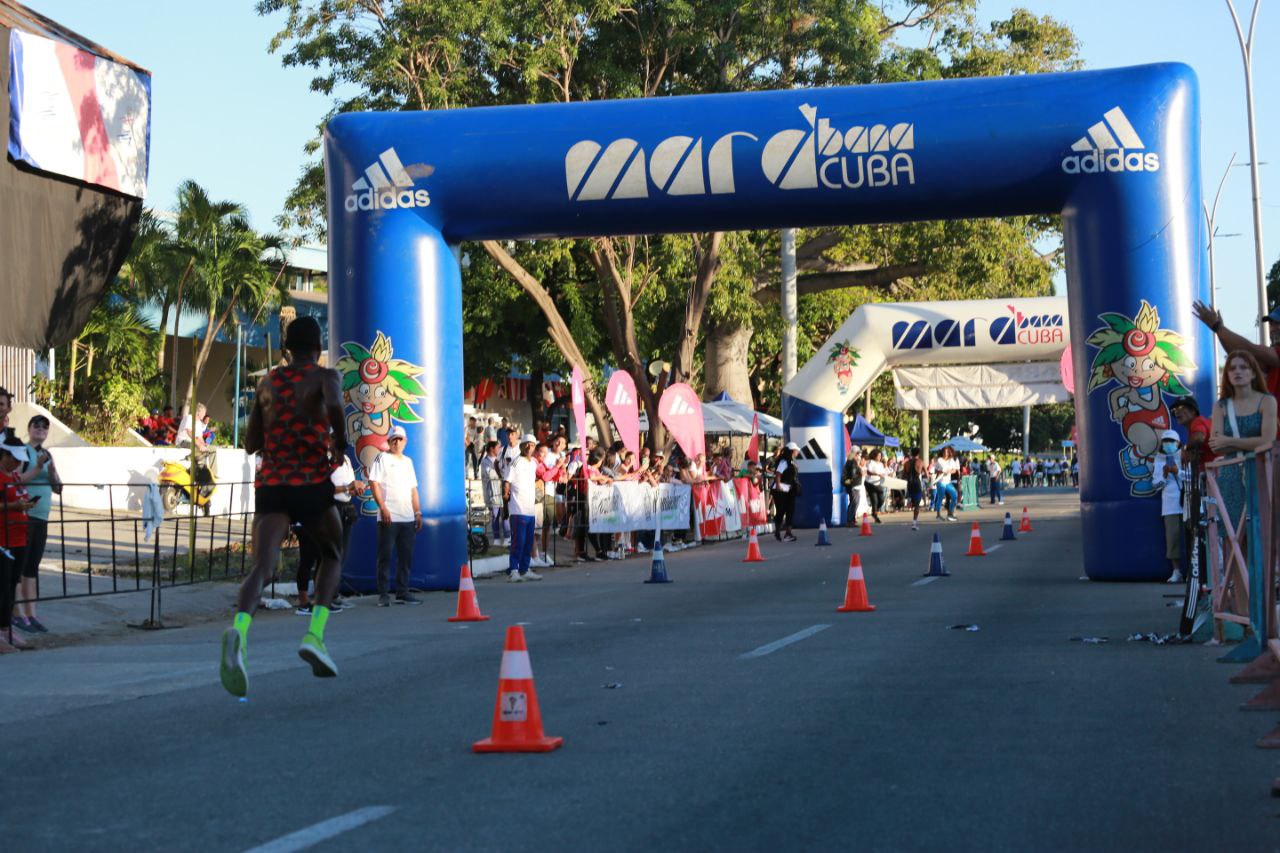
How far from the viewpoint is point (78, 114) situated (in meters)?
25.1

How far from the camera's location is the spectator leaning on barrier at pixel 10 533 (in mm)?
12375

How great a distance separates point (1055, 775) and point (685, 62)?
1002 inches

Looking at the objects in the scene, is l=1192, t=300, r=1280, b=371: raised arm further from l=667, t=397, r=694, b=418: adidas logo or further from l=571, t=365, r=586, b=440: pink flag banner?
l=667, t=397, r=694, b=418: adidas logo

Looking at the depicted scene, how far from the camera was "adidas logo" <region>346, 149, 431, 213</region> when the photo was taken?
18266mm

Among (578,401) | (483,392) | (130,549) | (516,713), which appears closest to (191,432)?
(578,401)

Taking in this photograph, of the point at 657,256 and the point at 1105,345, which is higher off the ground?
the point at 657,256

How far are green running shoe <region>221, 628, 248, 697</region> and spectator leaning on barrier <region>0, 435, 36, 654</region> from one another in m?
5.06

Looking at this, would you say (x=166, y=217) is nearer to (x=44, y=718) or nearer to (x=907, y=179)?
(x=907, y=179)

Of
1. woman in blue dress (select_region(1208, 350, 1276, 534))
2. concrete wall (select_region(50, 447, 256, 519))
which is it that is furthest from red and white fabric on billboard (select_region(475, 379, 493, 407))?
woman in blue dress (select_region(1208, 350, 1276, 534))

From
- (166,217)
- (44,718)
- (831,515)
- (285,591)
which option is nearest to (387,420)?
(285,591)

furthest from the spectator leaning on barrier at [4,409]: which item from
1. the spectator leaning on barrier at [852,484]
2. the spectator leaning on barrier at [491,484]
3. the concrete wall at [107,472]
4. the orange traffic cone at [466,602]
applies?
the spectator leaning on barrier at [852,484]

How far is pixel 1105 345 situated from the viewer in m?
17.3

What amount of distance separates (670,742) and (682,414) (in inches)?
816

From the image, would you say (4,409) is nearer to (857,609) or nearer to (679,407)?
(857,609)
